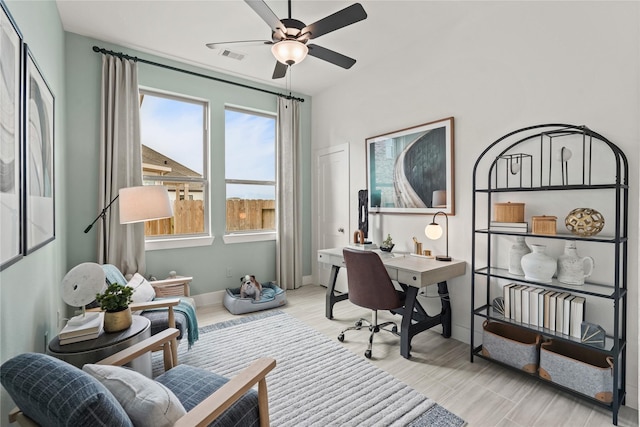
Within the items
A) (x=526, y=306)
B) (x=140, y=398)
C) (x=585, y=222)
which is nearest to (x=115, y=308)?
(x=140, y=398)

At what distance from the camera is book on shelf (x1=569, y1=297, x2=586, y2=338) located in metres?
1.97

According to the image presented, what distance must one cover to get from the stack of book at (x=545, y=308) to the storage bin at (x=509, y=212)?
1.64 ft

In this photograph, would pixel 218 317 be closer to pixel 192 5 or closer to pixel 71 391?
pixel 71 391

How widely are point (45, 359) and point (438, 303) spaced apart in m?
2.97

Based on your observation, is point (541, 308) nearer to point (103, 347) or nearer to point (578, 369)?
point (578, 369)

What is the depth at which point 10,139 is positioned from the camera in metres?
1.23

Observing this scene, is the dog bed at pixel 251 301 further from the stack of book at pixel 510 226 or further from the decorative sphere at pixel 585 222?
the decorative sphere at pixel 585 222

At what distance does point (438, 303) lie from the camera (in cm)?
310

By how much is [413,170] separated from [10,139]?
301 cm

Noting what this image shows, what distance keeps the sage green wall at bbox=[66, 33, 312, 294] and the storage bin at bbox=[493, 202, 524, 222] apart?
2.80 m

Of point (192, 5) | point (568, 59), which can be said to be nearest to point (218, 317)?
point (192, 5)

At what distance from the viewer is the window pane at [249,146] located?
13.5 feet

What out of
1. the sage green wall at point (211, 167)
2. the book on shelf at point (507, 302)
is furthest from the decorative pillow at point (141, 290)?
the book on shelf at point (507, 302)

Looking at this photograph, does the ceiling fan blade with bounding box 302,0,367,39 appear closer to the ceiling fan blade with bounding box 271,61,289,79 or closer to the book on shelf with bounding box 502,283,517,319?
the ceiling fan blade with bounding box 271,61,289,79
